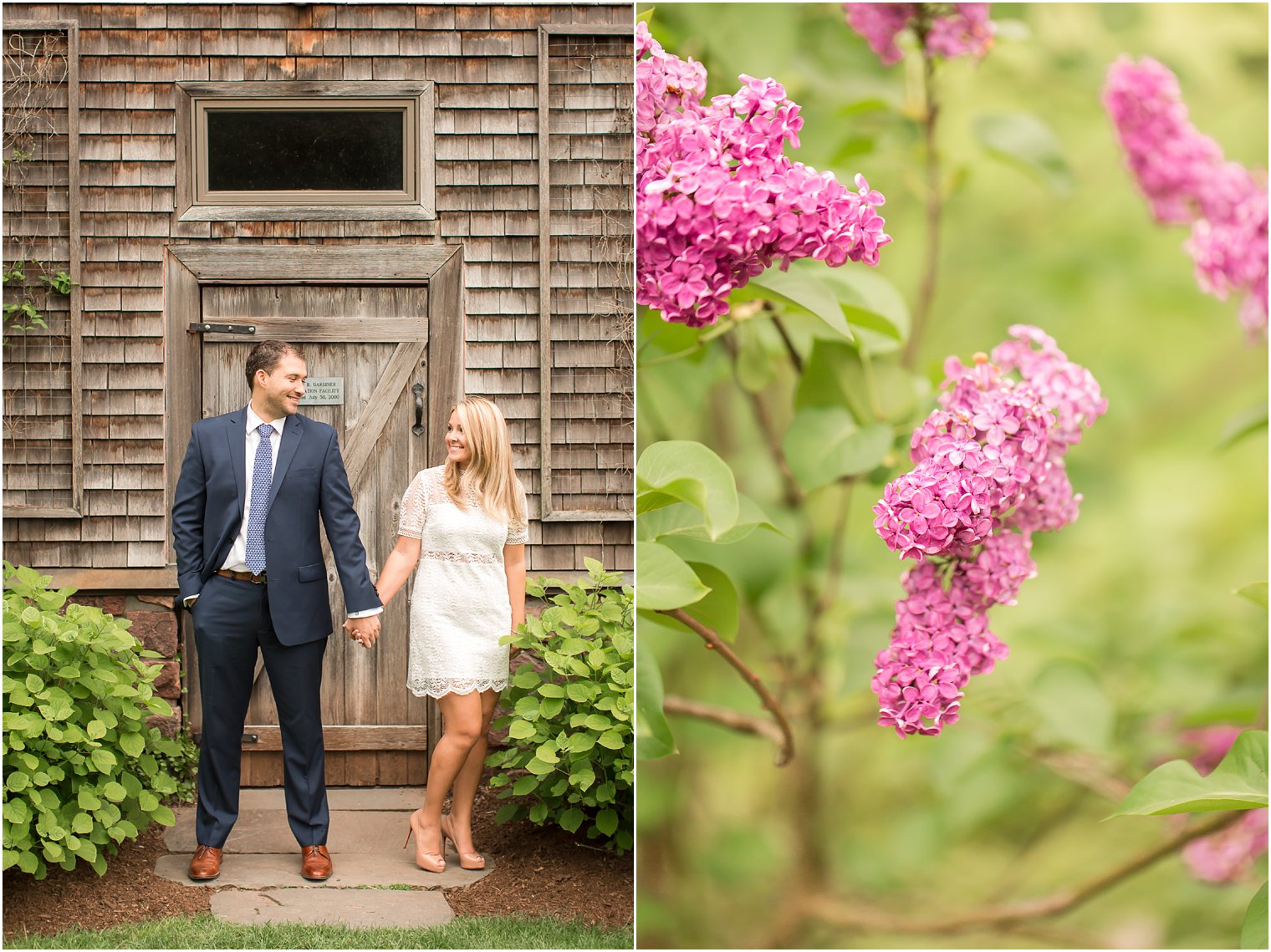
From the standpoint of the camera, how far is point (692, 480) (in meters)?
1.30

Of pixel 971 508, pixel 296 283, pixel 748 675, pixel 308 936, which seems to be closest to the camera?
pixel 971 508

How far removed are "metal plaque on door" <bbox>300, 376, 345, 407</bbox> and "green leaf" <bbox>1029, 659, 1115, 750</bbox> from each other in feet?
4.60

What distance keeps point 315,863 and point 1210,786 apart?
1511 mm

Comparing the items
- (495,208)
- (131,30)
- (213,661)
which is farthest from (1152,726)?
(131,30)

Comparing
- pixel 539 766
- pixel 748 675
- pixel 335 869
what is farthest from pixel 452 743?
pixel 748 675

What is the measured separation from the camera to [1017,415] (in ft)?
4.05

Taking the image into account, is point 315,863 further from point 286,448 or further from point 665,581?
point 665,581

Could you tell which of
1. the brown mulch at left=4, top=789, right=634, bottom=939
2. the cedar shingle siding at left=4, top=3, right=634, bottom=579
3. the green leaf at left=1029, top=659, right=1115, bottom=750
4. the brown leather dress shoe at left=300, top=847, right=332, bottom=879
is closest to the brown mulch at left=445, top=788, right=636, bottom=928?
the brown mulch at left=4, top=789, right=634, bottom=939

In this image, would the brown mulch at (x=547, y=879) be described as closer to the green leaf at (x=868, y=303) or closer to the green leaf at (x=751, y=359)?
the green leaf at (x=751, y=359)

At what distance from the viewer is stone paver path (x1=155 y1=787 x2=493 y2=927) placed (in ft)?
5.86

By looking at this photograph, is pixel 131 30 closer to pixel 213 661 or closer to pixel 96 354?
pixel 96 354

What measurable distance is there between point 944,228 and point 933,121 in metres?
0.20

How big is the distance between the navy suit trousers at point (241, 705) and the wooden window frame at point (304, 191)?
28.9 inches

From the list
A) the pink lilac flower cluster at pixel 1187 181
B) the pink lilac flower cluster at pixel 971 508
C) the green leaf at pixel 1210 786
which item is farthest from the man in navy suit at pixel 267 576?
the pink lilac flower cluster at pixel 1187 181
